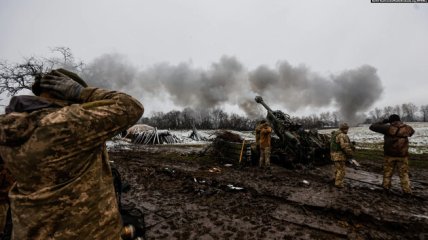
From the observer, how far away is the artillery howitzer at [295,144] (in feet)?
36.2

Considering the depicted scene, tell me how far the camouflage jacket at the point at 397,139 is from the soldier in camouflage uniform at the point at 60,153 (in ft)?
23.9

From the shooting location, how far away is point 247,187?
7320 millimetres

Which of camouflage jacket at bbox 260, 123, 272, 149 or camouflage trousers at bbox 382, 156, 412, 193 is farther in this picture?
camouflage jacket at bbox 260, 123, 272, 149

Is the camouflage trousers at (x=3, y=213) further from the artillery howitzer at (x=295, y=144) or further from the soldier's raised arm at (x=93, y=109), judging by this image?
the artillery howitzer at (x=295, y=144)

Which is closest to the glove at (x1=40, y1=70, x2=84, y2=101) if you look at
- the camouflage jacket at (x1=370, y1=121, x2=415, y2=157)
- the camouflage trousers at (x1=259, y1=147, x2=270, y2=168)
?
the camouflage jacket at (x1=370, y1=121, x2=415, y2=157)

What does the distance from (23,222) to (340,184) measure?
7550 millimetres

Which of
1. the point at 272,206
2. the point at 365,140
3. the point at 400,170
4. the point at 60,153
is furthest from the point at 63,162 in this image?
the point at 365,140

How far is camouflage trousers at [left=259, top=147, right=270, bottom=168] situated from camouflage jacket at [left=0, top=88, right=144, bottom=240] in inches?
367

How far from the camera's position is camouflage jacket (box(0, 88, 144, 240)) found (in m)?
1.38

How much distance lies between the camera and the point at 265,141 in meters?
10.5

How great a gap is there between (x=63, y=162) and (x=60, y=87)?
416 millimetres

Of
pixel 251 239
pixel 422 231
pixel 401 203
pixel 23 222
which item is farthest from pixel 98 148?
pixel 401 203

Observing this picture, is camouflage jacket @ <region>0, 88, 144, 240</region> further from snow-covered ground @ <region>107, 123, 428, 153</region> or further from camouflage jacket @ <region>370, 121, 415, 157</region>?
snow-covered ground @ <region>107, 123, 428, 153</region>

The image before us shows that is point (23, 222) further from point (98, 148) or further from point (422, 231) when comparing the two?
point (422, 231)
